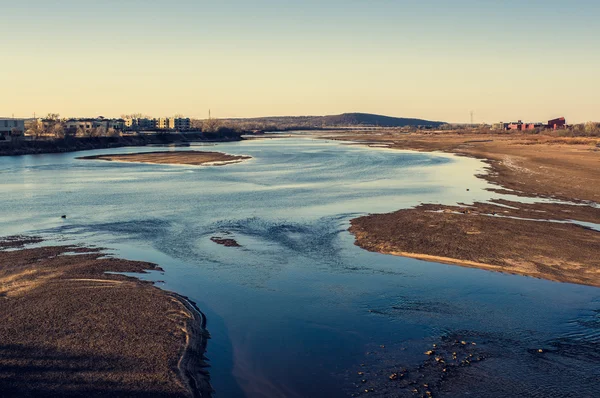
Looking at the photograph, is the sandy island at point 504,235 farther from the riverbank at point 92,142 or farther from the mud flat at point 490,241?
the riverbank at point 92,142

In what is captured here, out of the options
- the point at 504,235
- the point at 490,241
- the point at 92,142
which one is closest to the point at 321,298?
the point at 490,241

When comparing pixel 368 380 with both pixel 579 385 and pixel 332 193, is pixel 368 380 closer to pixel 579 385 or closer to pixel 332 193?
pixel 579 385

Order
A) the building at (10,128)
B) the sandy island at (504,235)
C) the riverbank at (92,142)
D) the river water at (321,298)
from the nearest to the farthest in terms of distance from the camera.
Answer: the river water at (321,298), the sandy island at (504,235), the riverbank at (92,142), the building at (10,128)

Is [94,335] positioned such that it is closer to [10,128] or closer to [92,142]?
[10,128]

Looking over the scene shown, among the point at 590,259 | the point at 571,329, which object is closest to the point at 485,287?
the point at 571,329

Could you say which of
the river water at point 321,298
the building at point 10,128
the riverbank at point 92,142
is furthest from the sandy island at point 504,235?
the building at point 10,128

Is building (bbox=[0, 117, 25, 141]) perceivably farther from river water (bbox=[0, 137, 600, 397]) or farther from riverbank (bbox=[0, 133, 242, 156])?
river water (bbox=[0, 137, 600, 397])
